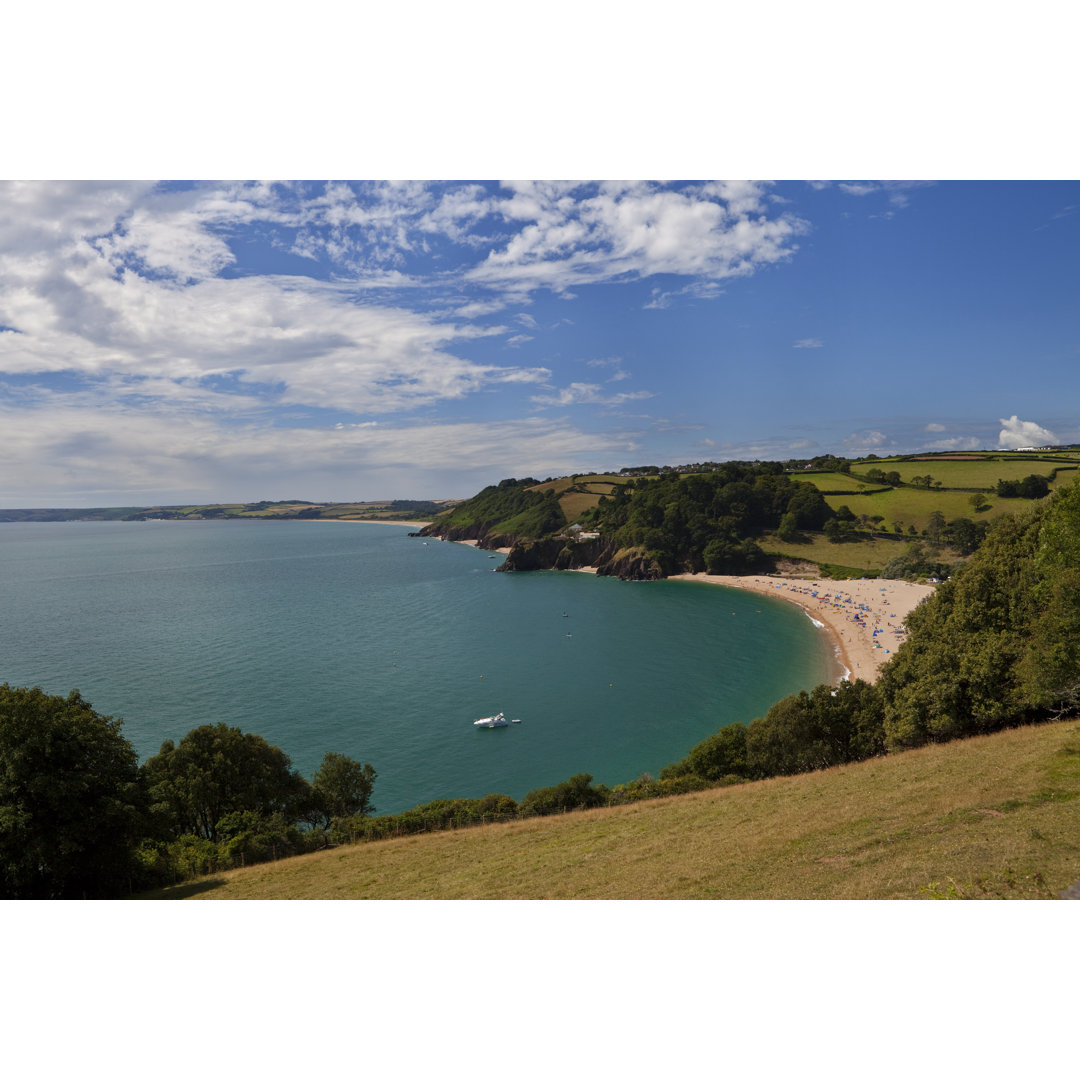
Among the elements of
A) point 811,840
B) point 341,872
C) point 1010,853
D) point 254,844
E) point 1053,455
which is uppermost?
point 1053,455

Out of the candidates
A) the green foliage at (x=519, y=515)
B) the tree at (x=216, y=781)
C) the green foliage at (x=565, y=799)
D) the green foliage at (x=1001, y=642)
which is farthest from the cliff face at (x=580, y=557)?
the tree at (x=216, y=781)

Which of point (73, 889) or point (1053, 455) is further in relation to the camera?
point (1053, 455)

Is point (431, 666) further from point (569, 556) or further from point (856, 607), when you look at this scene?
point (569, 556)

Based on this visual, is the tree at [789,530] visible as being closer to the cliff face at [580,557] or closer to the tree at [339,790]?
the cliff face at [580,557]

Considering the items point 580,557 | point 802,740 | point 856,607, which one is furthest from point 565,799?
point 580,557

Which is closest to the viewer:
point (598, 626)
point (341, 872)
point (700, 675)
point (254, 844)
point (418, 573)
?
point (341, 872)

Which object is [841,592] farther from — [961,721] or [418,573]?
[418,573]

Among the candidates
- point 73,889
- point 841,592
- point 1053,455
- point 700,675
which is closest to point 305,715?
point 73,889
